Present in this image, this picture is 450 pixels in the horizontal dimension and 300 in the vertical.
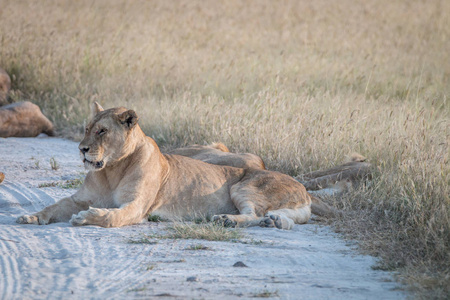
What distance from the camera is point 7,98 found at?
11680 mm

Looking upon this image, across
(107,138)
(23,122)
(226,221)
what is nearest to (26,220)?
(107,138)

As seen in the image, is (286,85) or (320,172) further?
(286,85)

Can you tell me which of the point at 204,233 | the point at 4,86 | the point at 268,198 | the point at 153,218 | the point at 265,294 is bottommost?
the point at 4,86

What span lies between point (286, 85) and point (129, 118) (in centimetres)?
Result: 712

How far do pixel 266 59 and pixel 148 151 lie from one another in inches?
370

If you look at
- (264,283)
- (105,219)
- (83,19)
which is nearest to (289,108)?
(105,219)

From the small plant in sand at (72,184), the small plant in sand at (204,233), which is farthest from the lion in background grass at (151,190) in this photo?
the small plant in sand at (72,184)

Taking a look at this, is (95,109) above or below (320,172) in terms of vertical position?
above

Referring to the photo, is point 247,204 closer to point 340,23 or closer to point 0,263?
point 0,263

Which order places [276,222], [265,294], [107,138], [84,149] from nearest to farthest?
[265,294]
[84,149]
[107,138]
[276,222]

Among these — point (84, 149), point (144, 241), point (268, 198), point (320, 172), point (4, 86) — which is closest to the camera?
point (144, 241)

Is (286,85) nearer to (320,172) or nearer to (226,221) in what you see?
(320,172)

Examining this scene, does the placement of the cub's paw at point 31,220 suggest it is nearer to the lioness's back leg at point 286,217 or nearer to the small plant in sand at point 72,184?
the small plant in sand at point 72,184

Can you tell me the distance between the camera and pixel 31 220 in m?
5.20
